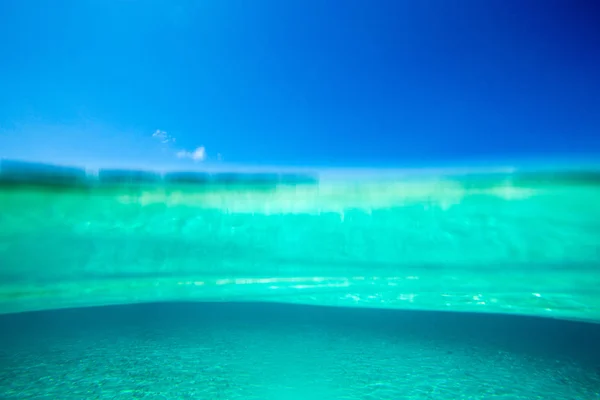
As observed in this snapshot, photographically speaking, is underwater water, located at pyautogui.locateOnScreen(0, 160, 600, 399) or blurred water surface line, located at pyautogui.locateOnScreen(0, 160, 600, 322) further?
blurred water surface line, located at pyautogui.locateOnScreen(0, 160, 600, 322)

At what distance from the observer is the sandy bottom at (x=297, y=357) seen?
3.40 m

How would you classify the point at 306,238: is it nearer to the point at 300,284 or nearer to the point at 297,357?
the point at 300,284

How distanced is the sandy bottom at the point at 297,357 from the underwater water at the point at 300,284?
3 cm

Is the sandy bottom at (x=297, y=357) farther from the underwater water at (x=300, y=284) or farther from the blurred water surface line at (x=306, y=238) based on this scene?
the blurred water surface line at (x=306, y=238)

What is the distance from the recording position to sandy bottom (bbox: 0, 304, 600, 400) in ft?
11.1

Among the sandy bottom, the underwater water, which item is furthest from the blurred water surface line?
the sandy bottom

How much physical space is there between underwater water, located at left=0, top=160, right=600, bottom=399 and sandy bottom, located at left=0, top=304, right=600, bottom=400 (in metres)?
0.03

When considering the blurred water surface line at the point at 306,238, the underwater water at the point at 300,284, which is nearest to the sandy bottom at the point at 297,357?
the underwater water at the point at 300,284

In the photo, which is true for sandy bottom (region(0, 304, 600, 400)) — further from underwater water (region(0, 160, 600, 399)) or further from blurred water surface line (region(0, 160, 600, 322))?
blurred water surface line (region(0, 160, 600, 322))

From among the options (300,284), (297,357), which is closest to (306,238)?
(300,284)

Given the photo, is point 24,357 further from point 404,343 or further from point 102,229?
point 404,343

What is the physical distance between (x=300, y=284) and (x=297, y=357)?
5.47 metres

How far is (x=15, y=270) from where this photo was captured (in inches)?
361

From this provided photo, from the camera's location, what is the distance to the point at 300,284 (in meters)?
9.77
